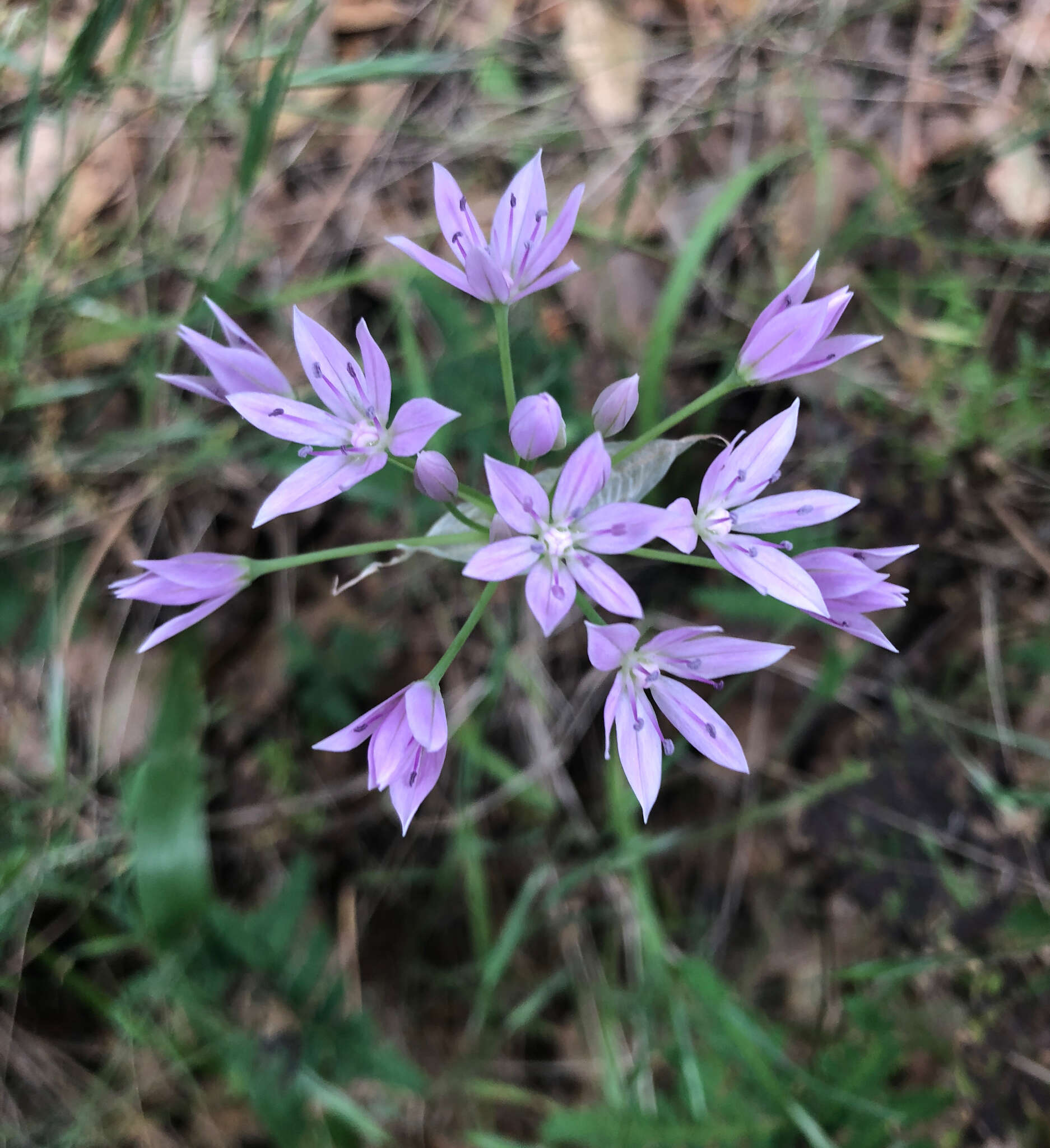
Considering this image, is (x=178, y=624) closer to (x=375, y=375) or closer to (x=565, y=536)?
(x=375, y=375)

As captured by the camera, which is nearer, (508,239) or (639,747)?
(639,747)

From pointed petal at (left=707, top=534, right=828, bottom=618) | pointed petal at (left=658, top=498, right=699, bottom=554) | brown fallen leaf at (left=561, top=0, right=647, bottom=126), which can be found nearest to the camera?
pointed petal at (left=658, top=498, right=699, bottom=554)

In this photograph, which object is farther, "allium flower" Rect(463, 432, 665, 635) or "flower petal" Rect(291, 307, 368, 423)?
"flower petal" Rect(291, 307, 368, 423)

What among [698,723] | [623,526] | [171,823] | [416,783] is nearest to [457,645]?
[416,783]

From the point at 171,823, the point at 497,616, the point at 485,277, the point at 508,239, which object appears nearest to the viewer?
the point at 485,277

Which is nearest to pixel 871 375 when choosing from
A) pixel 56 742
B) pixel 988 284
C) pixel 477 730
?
pixel 988 284

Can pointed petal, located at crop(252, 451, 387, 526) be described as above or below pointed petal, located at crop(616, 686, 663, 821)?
above

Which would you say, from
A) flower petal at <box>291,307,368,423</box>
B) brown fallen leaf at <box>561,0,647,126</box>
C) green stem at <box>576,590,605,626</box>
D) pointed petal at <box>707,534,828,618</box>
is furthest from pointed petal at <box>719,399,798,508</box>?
brown fallen leaf at <box>561,0,647,126</box>

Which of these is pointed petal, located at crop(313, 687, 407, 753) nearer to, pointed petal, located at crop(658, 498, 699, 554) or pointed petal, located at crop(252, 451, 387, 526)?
pointed petal, located at crop(252, 451, 387, 526)
